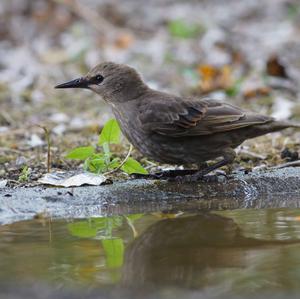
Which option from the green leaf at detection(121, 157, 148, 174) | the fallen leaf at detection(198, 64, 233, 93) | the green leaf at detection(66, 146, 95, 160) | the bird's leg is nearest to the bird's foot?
the bird's leg

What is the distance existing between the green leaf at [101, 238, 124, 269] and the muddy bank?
708 mm

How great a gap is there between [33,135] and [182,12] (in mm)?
6825

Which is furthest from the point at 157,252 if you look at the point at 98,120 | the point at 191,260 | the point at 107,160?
the point at 98,120

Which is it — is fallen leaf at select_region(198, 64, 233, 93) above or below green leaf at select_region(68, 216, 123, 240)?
above

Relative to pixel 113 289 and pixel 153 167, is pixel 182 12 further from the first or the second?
pixel 113 289

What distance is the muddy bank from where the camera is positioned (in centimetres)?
491

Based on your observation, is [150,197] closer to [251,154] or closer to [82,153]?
[82,153]

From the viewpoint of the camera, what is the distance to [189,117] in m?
5.65

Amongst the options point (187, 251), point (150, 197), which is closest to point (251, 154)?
point (150, 197)

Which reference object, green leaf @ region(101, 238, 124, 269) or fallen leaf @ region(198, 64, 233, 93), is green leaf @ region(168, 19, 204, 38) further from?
green leaf @ region(101, 238, 124, 269)

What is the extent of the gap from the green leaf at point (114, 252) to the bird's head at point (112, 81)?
2.01 metres

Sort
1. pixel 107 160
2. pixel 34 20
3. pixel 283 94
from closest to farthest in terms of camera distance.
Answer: pixel 107 160
pixel 283 94
pixel 34 20

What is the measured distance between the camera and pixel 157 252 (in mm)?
3949

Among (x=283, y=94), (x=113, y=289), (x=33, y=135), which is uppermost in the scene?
(x=283, y=94)
